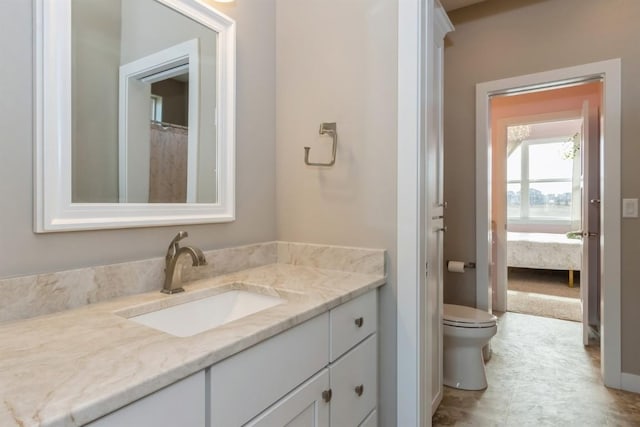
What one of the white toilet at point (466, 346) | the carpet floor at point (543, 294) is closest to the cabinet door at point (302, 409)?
the white toilet at point (466, 346)

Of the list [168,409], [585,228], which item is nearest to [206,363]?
[168,409]

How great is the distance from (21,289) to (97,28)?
2.62 ft

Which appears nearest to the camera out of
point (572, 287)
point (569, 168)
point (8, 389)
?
point (8, 389)

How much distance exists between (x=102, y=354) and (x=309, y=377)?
0.56 metres

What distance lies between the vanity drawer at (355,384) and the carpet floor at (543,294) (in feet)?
9.78

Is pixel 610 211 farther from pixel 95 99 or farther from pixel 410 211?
pixel 95 99

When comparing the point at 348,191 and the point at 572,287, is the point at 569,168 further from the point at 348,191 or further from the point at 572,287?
the point at 348,191

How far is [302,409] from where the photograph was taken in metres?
1.01

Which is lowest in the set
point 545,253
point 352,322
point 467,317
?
point 467,317

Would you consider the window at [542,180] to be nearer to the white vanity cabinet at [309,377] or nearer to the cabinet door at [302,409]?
the white vanity cabinet at [309,377]

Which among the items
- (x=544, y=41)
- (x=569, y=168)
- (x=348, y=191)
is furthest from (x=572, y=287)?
(x=348, y=191)

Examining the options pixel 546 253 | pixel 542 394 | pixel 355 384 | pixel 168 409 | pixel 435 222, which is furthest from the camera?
pixel 546 253

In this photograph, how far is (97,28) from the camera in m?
1.10

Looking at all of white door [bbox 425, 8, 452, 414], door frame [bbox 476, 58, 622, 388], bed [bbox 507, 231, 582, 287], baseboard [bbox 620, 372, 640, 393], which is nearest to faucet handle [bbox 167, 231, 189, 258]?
white door [bbox 425, 8, 452, 414]
